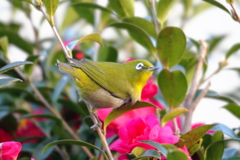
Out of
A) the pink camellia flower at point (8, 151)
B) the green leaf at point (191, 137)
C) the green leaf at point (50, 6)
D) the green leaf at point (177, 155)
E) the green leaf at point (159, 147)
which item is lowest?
the green leaf at point (191, 137)

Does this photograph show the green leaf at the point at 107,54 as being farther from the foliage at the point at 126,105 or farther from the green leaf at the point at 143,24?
the green leaf at the point at 143,24

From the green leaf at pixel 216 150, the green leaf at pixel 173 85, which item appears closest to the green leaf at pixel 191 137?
the green leaf at pixel 216 150

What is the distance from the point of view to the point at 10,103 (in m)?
2.38

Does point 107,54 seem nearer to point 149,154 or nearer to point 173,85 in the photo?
point 173,85

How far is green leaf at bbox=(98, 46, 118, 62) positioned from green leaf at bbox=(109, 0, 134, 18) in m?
0.21

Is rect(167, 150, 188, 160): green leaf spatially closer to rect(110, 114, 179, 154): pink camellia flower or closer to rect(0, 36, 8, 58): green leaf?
rect(110, 114, 179, 154): pink camellia flower

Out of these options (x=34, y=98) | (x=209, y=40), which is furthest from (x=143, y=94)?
(x=209, y=40)


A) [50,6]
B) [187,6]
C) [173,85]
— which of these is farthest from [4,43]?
[187,6]

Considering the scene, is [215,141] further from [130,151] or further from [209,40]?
[209,40]

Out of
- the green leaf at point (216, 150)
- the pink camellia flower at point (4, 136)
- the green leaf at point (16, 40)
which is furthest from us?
the green leaf at point (16, 40)

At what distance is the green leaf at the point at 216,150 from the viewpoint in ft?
4.75

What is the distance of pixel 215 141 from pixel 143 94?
52cm

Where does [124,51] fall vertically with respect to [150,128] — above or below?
below

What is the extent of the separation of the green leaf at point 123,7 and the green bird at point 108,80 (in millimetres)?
287
